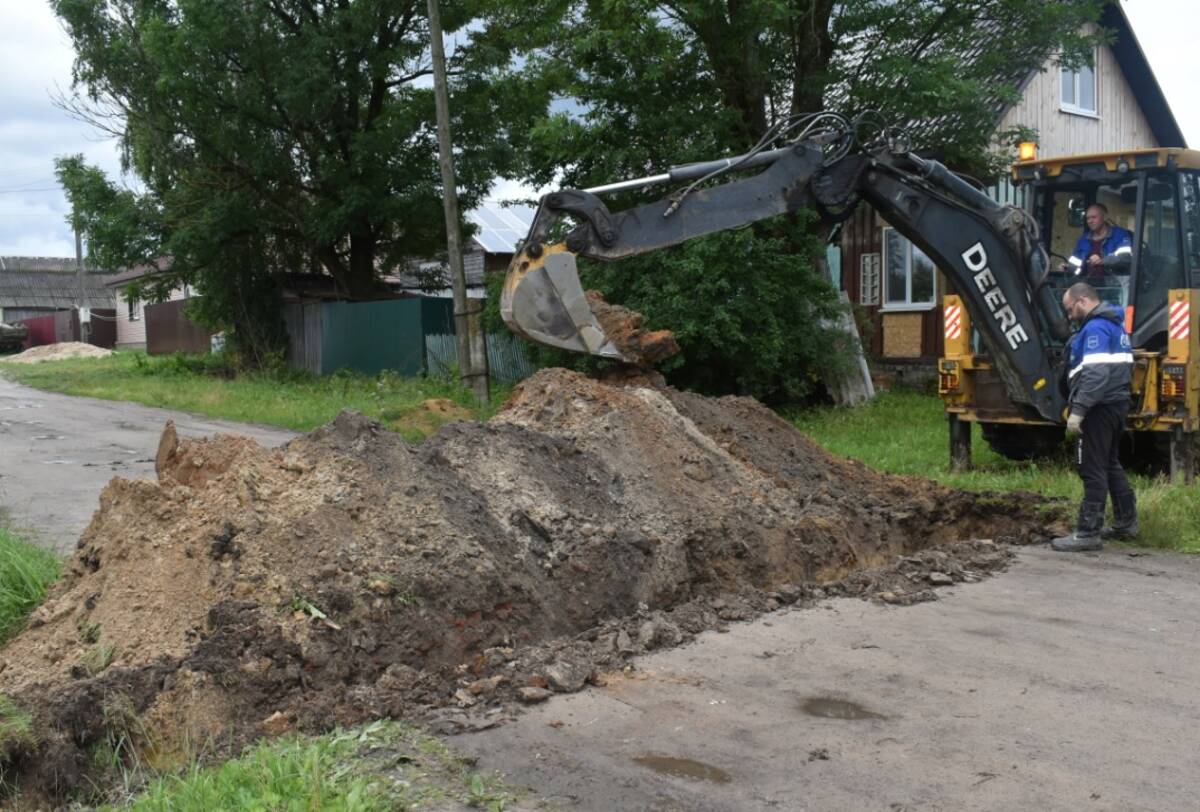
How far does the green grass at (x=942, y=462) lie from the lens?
29.9 feet

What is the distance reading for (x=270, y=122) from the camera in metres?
24.8

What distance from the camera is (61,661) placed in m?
5.59

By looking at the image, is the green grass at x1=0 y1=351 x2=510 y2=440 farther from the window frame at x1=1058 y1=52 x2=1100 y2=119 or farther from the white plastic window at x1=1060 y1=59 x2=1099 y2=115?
the white plastic window at x1=1060 y1=59 x2=1099 y2=115

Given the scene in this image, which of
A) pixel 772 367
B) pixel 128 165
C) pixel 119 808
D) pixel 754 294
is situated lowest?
pixel 119 808

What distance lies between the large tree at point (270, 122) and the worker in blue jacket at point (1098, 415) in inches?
630

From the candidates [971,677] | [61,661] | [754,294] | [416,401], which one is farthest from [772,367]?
[61,661]

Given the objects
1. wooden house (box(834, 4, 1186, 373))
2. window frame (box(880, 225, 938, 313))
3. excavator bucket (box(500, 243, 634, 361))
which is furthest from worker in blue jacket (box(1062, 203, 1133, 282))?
window frame (box(880, 225, 938, 313))

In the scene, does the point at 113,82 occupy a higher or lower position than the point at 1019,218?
higher

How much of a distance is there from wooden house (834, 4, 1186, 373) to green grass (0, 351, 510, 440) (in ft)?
23.0

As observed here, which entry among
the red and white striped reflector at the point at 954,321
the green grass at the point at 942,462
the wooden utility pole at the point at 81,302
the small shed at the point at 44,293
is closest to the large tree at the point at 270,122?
the wooden utility pole at the point at 81,302

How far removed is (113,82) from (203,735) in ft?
75.8

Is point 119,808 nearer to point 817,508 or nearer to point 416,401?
point 817,508

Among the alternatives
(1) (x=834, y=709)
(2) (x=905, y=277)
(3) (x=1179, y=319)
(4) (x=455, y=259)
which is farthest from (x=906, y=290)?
(1) (x=834, y=709)

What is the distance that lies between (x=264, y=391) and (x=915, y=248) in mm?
12666
